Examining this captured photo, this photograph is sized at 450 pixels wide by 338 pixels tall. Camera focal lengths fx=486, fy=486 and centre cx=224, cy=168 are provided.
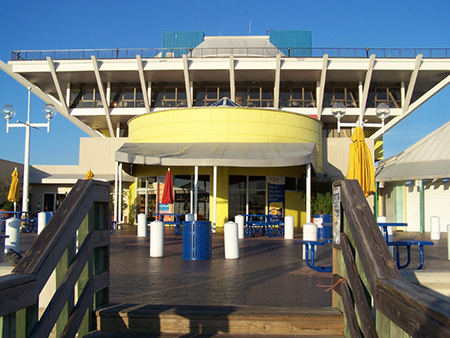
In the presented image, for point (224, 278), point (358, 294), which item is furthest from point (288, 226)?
point (358, 294)

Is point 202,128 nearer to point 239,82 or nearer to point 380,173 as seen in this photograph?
point 380,173

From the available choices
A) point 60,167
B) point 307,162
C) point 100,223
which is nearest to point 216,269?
point 100,223

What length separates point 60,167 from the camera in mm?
32625

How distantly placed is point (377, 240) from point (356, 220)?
0.33 metres

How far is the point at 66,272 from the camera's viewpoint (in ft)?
13.3

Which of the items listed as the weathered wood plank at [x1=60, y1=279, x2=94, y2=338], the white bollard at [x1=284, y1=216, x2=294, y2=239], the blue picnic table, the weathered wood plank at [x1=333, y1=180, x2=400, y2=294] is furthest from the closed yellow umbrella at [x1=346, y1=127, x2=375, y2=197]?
the weathered wood plank at [x1=60, y1=279, x2=94, y2=338]

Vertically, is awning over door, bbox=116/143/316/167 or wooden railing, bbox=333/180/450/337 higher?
awning over door, bbox=116/143/316/167

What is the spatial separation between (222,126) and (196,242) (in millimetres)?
12796

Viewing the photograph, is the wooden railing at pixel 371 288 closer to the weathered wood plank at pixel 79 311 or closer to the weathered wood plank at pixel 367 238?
the weathered wood plank at pixel 367 238

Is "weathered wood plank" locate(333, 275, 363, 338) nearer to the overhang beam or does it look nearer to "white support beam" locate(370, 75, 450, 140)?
the overhang beam

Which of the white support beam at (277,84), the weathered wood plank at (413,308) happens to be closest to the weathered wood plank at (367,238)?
the weathered wood plank at (413,308)

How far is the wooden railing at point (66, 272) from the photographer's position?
3113mm

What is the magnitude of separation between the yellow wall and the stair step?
61.1 feet

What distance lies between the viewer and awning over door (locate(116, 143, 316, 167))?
18916 millimetres
